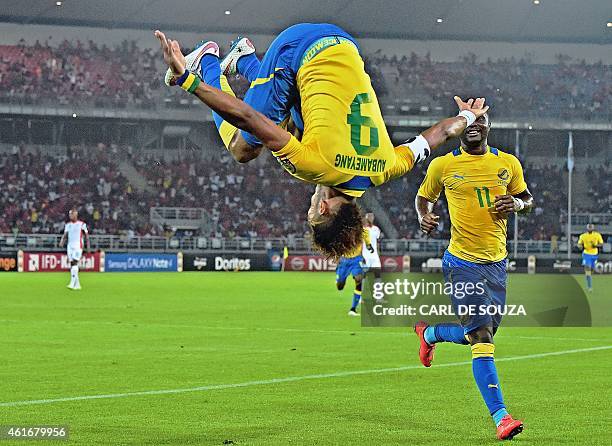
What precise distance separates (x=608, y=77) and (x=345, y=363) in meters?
50.7

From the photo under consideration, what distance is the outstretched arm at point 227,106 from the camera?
6.66 meters

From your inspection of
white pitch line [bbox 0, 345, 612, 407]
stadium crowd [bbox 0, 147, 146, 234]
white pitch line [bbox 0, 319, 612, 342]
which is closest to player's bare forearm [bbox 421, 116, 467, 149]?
white pitch line [bbox 0, 345, 612, 407]

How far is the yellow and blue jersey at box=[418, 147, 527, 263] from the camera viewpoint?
9883mm

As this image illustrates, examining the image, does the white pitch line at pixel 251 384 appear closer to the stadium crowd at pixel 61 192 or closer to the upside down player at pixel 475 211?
the upside down player at pixel 475 211

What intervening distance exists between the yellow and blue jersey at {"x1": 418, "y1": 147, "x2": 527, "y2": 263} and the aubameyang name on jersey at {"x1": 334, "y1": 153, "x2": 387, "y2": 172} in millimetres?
2546

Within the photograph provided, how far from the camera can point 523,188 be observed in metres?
10.2

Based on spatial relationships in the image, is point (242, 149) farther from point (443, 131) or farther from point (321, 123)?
point (443, 131)

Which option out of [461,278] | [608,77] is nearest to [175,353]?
[461,278]

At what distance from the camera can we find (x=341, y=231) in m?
7.40

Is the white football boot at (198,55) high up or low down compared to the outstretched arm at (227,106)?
up

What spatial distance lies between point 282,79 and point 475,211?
9.69 ft

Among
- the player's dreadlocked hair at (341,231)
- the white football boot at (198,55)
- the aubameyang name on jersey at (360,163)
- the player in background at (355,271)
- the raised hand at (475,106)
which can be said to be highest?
the white football boot at (198,55)

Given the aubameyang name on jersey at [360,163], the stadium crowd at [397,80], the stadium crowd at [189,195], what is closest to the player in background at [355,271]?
the aubameyang name on jersey at [360,163]

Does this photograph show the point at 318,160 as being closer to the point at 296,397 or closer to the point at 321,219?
the point at 321,219
